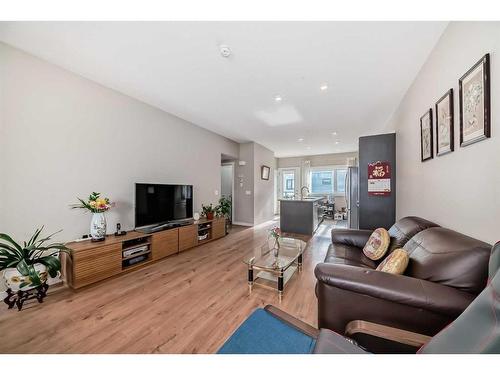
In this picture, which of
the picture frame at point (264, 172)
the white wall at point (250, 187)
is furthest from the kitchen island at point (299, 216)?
the picture frame at point (264, 172)

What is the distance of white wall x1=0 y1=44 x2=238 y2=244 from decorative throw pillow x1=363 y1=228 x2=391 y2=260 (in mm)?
3267

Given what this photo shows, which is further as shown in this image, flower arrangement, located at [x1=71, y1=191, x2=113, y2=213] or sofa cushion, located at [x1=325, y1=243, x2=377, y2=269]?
flower arrangement, located at [x1=71, y1=191, x2=113, y2=213]

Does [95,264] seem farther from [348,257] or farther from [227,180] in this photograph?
[227,180]

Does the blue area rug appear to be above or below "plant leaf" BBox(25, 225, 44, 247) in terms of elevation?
below

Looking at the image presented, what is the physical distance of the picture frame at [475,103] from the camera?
108cm

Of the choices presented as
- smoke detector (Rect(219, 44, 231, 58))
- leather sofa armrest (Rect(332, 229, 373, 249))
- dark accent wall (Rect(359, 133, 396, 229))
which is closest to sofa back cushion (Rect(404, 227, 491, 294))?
leather sofa armrest (Rect(332, 229, 373, 249))

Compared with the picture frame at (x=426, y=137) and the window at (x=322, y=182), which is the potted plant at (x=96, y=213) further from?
the window at (x=322, y=182)

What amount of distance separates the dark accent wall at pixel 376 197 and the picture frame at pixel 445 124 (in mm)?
1350

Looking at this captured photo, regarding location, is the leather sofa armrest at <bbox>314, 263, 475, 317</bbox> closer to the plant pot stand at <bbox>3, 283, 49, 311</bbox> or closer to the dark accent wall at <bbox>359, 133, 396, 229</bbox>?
the dark accent wall at <bbox>359, 133, 396, 229</bbox>

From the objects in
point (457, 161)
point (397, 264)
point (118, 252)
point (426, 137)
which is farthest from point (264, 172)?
point (397, 264)

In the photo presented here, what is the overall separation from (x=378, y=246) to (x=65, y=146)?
12.1 feet

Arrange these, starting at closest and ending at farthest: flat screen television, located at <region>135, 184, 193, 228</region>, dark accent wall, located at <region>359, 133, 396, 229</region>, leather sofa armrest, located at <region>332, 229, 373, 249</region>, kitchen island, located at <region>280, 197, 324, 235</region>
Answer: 1. leather sofa armrest, located at <region>332, 229, 373, 249</region>
2. flat screen television, located at <region>135, 184, 193, 228</region>
3. dark accent wall, located at <region>359, 133, 396, 229</region>
4. kitchen island, located at <region>280, 197, 324, 235</region>

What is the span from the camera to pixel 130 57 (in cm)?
196

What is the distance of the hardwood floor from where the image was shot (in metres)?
1.36
